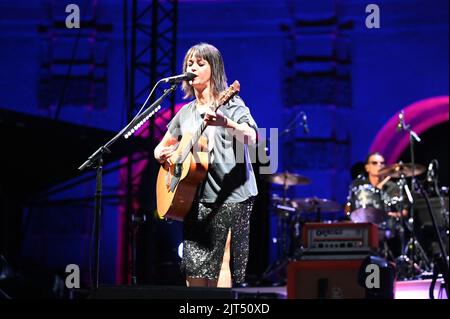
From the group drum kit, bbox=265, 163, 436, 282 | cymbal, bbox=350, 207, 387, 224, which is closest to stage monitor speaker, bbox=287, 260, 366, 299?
drum kit, bbox=265, 163, 436, 282

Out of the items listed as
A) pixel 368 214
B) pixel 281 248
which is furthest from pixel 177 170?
pixel 281 248

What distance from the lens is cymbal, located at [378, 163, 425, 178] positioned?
9586 mm

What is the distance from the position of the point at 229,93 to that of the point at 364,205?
6220mm

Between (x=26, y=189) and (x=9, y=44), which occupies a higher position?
(x=9, y=44)

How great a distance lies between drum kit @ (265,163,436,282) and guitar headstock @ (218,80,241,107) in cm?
555

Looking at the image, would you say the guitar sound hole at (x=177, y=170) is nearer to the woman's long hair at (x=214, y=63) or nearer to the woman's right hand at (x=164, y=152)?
the woman's right hand at (x=164, y=152)

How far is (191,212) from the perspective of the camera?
14.1 ft

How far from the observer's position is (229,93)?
4047mm

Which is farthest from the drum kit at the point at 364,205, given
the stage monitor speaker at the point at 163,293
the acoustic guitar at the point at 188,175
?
the stage monitor speaker at the point at 163,293

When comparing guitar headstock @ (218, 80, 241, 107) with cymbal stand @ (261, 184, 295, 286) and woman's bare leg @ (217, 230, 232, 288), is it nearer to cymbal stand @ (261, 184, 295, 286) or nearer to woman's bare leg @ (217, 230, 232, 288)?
woman's bare leg @ (217, 230, 232, 288)

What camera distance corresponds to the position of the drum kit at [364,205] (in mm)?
9664

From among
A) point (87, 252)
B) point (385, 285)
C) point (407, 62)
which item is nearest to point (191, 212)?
point (385, 285)

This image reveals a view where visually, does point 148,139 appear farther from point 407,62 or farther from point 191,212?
point 407,62
